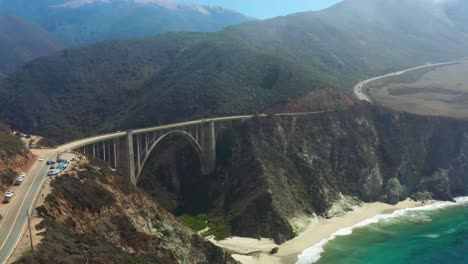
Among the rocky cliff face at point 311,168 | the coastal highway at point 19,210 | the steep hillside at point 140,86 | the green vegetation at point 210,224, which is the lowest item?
the green vegetation at point 210,224

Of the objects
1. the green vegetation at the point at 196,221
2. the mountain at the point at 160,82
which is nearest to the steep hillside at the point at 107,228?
the green vegetation at the point at 196,221

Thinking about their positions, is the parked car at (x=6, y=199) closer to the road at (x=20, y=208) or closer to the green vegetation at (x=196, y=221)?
the road at (x=20, y=208)

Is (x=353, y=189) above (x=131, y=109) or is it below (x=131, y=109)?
below

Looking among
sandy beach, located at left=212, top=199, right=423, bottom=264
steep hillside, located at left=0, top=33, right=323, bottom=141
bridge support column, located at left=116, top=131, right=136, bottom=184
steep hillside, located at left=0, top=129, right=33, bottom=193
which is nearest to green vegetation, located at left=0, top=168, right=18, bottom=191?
steep hillside, located at left=0, top=129, right=33, bottom=193

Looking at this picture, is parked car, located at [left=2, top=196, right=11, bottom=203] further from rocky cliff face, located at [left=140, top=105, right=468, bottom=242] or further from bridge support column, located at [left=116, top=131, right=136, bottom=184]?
rocky cliff face, located at [left=140, top=105, right=468, bottom=242]

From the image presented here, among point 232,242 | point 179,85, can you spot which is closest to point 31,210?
point 232,242

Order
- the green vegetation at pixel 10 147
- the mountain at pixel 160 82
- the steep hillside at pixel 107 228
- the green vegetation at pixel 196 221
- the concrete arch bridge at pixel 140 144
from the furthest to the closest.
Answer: the mountain at pixel 160 82, the green vegetation at pixel 196 221, the concrete arch bridge at pixel 140 144, the green vegetation at pixel 10 147, the steep hillside at pixel 107 228

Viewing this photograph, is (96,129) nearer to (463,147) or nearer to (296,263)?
(296,263)
